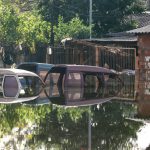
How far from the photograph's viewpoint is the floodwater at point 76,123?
341 inches

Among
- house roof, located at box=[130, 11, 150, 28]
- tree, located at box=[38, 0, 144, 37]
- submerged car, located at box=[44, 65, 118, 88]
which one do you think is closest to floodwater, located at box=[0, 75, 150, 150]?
submerged car, located at box=[44, 65, 118, 88]

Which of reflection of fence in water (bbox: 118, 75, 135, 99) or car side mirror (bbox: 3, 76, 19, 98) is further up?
car side mirror (bbox: 3, 76, 19, 98)

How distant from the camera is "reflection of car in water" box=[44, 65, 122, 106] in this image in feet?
53.7

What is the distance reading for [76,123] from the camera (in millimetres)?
11336

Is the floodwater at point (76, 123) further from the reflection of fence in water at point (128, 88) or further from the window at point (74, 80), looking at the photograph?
the window at point (74, 80)

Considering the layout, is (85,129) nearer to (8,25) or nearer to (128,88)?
(128,88)

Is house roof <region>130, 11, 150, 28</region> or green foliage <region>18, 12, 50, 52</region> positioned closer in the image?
green foliage <region>18, 12, 50, 52</region>

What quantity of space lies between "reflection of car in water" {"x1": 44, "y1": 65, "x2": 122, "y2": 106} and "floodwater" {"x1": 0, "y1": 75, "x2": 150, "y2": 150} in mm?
40

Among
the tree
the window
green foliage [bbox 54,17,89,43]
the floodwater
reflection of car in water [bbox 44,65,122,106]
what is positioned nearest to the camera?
the floodwater

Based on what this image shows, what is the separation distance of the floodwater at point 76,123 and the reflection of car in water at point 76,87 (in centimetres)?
4

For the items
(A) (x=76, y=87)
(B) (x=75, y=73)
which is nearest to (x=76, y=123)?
(B) (x=75, y=73)

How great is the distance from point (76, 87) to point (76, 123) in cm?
1031

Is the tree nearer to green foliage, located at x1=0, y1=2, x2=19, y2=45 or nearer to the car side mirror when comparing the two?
green foliage, located at x1=0, y1=2, x2=19, y2=45

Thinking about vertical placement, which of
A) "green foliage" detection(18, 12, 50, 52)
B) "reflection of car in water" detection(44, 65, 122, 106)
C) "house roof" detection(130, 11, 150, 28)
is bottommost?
"reflection of car in water" detection(44, 65, 122, 106)
